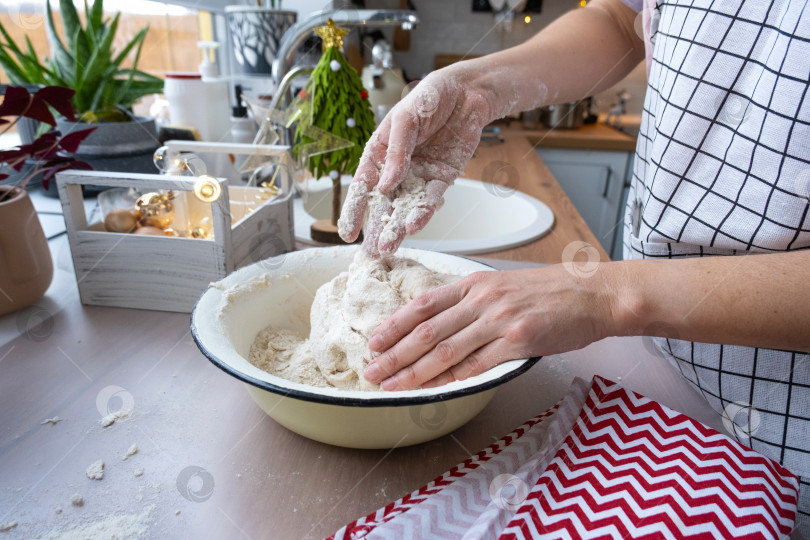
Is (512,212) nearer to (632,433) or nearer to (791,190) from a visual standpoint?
(791,190)

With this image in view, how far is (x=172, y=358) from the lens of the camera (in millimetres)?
736

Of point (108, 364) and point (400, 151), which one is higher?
point (400, 151)

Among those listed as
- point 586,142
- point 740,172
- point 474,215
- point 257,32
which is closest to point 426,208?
point 740,172

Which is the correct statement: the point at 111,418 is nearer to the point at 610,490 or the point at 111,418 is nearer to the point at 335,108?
the point at 610,490

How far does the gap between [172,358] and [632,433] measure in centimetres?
61

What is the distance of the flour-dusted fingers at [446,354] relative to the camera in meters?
0.55

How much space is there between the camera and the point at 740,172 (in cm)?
62

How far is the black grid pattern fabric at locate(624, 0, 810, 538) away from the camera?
0.57 m

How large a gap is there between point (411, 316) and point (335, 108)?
0.64 m

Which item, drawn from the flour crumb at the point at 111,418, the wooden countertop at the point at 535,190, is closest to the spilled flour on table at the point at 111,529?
the flour crumb at the point at 111,418

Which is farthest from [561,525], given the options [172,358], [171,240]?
[171,240]

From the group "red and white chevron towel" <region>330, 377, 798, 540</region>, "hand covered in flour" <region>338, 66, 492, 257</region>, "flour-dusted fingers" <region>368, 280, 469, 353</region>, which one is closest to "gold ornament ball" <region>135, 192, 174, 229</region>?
"hand covered in flour" <region>338, 66, 492, 257</region>

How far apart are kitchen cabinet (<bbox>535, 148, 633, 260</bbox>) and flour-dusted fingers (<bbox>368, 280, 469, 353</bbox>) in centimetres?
205

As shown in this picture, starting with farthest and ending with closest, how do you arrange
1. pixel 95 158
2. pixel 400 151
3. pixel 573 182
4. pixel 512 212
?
pixel 573 182 < pixel 512 212 < pixel 95 158 < pixel 400 151
